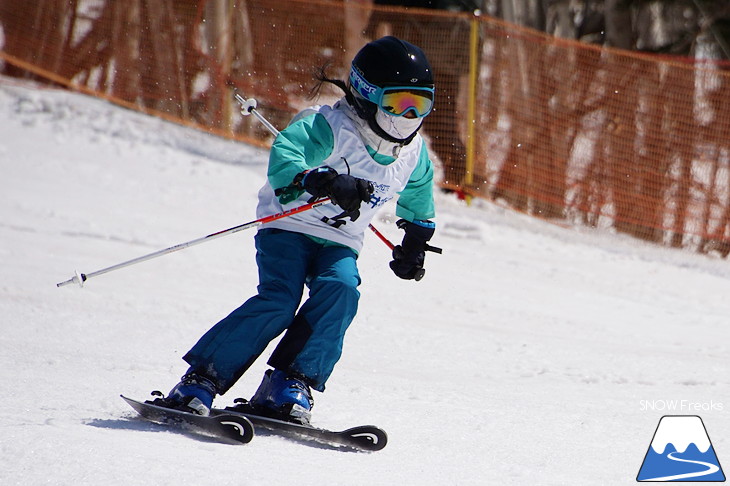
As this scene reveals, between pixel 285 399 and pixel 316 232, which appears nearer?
pixel 285 399

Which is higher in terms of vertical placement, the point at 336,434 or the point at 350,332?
the point at 350,332

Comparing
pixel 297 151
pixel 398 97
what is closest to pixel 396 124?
pixel 398 97

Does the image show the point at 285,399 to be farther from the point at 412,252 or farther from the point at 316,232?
the point at 412,252

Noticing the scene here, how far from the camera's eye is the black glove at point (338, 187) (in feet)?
11.0

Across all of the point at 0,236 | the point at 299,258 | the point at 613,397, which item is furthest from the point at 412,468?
the point at 0,236

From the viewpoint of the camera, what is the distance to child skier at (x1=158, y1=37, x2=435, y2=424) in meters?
3.49

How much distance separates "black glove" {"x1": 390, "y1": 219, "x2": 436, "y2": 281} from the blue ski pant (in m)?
0.34

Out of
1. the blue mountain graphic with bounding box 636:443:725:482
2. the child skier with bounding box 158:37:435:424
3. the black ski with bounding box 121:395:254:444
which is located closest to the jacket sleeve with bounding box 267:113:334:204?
the child skier with bounding box 158:37:435:424

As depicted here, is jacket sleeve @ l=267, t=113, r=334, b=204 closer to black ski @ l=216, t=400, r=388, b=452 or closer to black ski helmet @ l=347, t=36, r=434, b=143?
black ski helmet @ l=347, t=36, r=434, b=143

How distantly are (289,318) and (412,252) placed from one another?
713mm

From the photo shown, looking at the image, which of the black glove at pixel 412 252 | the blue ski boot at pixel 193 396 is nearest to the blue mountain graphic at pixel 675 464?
the black glove at pixel 412 252

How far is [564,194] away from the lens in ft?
36.4

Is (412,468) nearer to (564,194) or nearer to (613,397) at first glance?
(613,397)

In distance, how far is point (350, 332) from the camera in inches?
229
